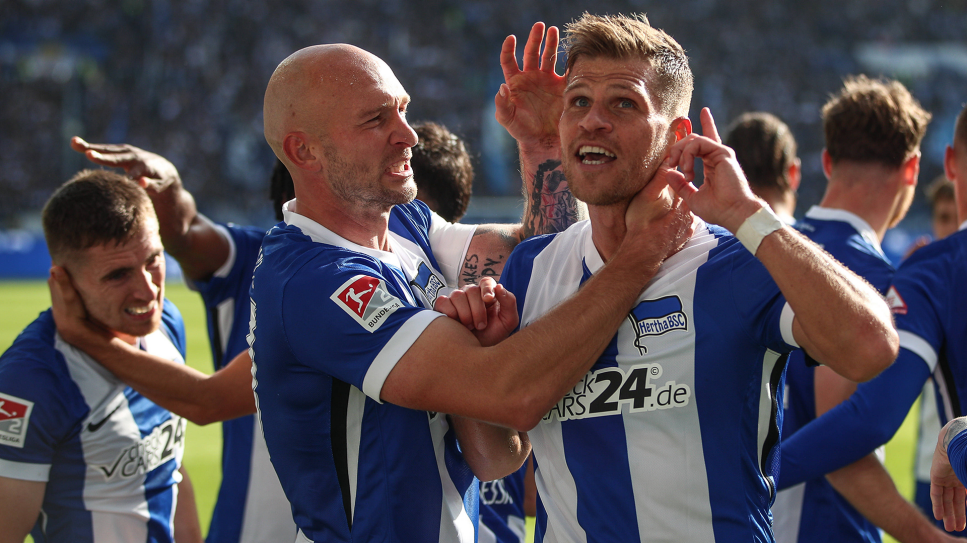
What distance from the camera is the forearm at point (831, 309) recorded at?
5.96 ft

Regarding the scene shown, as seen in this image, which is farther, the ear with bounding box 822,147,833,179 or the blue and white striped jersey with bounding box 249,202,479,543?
the ear with bounding box 822,147,833,179

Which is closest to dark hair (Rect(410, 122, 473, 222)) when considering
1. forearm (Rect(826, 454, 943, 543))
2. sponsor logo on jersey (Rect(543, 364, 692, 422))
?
sponsor logo on jersey (Rect(543, 364, 692, 422))

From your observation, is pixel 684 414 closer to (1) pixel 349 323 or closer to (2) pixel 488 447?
(2) pixel 488 447

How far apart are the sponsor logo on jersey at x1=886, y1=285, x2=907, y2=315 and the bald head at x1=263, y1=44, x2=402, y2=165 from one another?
6.46 ft

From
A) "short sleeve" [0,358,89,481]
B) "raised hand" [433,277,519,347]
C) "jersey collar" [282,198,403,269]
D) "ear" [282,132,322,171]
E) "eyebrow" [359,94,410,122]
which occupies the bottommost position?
"short sleeve" [0,358,89,481]

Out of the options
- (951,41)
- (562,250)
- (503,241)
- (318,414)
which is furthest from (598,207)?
(951,41)

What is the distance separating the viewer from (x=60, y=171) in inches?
873

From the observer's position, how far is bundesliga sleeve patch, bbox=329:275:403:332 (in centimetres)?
212

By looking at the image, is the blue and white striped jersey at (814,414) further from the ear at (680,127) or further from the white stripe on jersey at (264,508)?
the white stripe on jersey at (264,508)

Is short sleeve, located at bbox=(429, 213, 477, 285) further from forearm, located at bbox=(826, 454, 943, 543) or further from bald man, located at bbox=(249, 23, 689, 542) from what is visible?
forearm, located at bbox=(826, 454, 943, 543)

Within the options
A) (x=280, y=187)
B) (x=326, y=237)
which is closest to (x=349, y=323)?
(x=326, y=237)

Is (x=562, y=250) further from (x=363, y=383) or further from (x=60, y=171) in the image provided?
(x=60, y=171)

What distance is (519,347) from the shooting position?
2072 mm

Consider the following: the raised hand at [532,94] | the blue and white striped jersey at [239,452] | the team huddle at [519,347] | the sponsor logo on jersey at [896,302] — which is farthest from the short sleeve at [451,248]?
the sponsor logo on jersey at [896,302]
